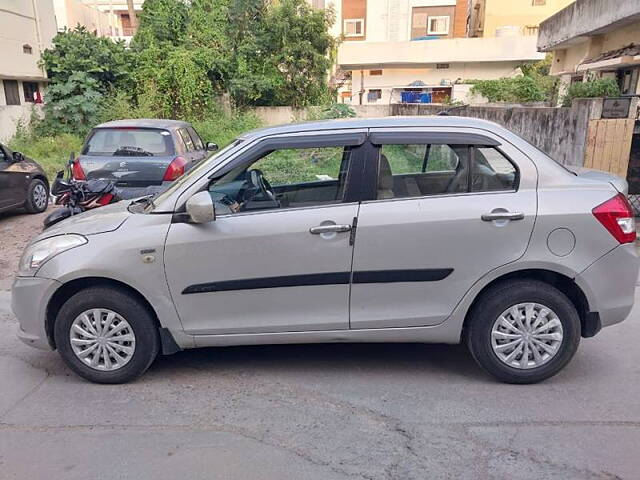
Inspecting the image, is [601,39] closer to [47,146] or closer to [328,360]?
[47,146]

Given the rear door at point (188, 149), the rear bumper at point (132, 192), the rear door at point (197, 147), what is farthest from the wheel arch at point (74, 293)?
the rear door at point (197, 147)

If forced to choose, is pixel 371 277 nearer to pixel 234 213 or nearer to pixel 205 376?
pixel 234 213

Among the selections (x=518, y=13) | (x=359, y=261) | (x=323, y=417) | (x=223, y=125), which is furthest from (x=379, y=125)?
(x=518, y=13)

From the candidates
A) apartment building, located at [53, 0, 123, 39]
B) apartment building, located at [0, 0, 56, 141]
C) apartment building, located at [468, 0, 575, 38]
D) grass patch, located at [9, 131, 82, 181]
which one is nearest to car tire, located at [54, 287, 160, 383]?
grass patch, located at [9, 131, 82, 181]

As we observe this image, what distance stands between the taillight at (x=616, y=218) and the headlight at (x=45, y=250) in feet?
11.6

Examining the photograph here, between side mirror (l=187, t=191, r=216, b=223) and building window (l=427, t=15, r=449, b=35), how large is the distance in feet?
151

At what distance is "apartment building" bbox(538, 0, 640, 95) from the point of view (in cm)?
1596

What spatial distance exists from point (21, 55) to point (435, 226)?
62.0 feet

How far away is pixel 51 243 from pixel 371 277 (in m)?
2.27

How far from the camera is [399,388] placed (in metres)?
3.90

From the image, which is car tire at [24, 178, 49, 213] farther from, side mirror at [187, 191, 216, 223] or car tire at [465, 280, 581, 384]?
car tire at [465, 280, 581, 384]

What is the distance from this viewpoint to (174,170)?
8266 mm

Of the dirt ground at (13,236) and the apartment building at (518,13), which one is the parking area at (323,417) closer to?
the dirt ground at (13,236)

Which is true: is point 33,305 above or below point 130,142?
below
